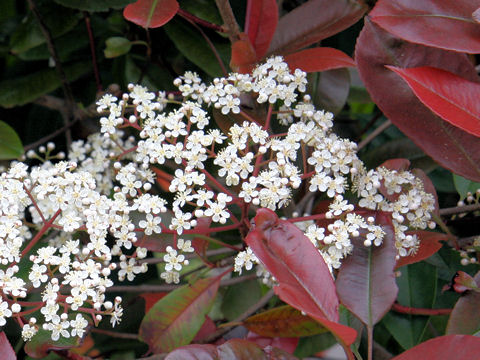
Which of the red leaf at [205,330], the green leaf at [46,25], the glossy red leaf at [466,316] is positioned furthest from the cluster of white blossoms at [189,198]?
the green leaf at [46,25]

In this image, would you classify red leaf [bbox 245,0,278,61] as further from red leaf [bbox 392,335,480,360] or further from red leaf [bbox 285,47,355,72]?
red leaf [bbox 392,335,480,360]

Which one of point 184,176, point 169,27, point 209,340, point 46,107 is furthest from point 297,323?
point 46,107

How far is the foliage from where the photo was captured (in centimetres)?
79

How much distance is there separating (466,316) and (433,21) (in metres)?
0.42

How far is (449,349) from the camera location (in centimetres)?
69

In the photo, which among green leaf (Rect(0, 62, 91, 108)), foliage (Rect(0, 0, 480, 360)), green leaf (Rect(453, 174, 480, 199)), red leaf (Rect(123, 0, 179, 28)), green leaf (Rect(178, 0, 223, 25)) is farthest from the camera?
green leaf (Rect(0, 62, 91, 108))

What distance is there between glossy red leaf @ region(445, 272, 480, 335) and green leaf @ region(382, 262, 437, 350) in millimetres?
147

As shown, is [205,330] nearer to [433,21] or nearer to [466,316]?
[466,316]

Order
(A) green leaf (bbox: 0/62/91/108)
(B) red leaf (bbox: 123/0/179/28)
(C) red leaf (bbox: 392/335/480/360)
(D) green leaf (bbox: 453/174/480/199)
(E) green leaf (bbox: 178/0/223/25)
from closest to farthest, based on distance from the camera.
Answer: (C) red leaf (bbox: 392/335/480/360), (B) red leaf (bbox: 123/0/179/28), (D) green leaf (bbox: 453/174/480/199), (E) green leaf (bbox: 178/0/223/25), (A) green leaf (bbox: 0/62/91/108)

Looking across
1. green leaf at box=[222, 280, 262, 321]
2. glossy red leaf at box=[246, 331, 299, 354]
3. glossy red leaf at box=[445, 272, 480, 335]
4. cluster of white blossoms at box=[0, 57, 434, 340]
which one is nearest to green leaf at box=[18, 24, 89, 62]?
cluster of white blossoms at box=[0, 57, 434, 340]

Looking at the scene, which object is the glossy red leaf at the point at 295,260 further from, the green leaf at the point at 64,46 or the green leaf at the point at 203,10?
the green leaf at the point at 64,46

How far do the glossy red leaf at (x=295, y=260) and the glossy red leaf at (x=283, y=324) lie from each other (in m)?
0.22

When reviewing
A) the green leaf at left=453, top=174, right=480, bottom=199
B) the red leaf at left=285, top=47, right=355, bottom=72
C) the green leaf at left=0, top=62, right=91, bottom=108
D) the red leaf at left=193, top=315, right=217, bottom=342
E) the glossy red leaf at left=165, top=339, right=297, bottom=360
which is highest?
the red leaf at left=285, top=47, right=355, bottom=72

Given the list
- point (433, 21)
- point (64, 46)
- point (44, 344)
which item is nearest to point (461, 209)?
point (433, 21)
